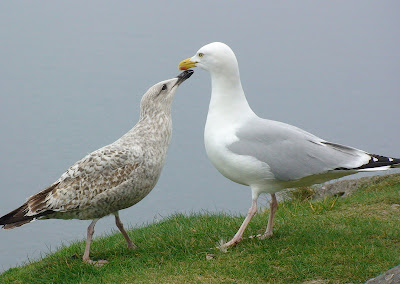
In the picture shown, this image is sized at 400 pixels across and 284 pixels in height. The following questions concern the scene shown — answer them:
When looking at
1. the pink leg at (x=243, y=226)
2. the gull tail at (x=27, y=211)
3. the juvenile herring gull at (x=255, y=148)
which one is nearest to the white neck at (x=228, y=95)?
the juvenile herring gull at (x=255, y=148)

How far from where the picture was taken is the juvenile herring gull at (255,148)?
18.2ft

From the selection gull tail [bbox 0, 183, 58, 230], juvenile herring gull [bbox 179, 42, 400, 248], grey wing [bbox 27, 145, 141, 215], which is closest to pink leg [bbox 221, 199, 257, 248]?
juvenile herring gull [bbox 179, 42, 400, 248]

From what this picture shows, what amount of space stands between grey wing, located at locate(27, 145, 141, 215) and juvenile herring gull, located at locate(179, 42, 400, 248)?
899mm

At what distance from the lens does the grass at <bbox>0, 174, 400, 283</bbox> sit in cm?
520

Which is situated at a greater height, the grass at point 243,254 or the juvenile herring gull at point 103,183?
the juvenile herring gull at point 103,183

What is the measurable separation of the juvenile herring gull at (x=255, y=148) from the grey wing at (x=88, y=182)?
90 centimetres

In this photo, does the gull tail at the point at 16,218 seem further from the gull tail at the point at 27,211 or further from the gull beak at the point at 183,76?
the gull beak at the point at 183,76

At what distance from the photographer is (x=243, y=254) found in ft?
18.5

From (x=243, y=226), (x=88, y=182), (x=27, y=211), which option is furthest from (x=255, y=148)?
(x=27, y=211)

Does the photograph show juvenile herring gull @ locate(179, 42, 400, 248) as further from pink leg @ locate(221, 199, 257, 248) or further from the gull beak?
the gull beak

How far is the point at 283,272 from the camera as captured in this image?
519 cm

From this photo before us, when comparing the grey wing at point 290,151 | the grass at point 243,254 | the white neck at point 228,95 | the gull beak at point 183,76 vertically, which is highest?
the gull beak at point 183,76

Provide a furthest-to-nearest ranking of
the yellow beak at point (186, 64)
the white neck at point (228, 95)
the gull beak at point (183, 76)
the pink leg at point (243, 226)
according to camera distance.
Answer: the gull beak at point (183, 76) < the yellow beak at point (186, 64) < the white neck at point (228, 95) < the pink leg at point (243, 226)

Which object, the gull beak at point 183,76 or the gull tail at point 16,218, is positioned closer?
the gull tail at point 16,218
